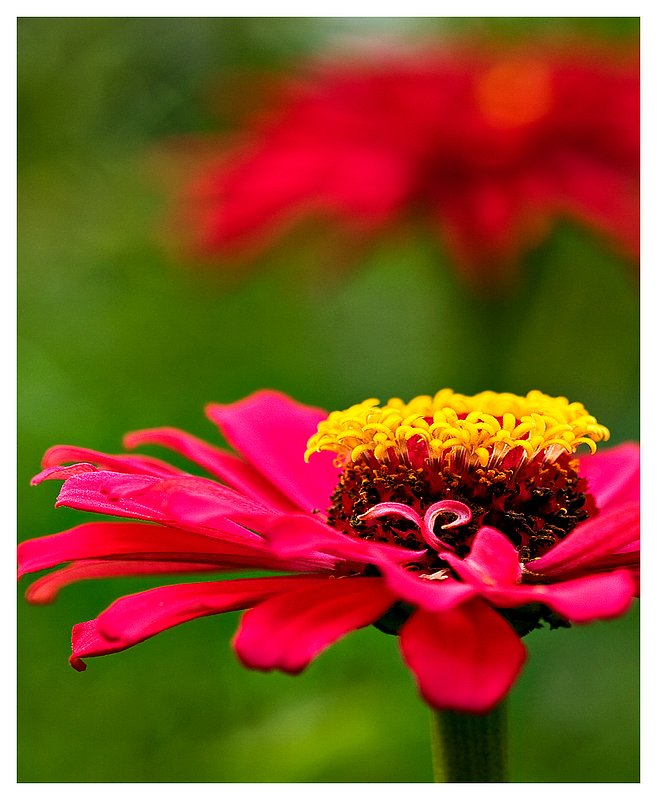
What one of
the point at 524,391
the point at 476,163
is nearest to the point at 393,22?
the point at 476,163

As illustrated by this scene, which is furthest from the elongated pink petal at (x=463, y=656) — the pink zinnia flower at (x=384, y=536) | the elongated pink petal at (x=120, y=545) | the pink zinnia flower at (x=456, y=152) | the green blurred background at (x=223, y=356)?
the pink zinnia flower at (x=456, y=152)

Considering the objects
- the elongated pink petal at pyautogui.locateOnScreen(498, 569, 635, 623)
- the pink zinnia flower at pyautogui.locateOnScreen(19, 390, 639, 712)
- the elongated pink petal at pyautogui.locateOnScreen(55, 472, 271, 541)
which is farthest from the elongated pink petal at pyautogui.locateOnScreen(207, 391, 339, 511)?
the elongated pink petal at pyautogui.locateOnScreen(498, 569, 635, 623)

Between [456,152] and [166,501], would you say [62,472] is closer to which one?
[166,501]

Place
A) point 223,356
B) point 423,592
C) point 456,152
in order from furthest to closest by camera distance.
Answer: point 223,356 < point 456,152 < point 423,592

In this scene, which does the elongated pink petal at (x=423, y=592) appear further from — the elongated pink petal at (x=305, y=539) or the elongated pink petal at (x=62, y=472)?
the elongated pink petal at (x=62, y=472)

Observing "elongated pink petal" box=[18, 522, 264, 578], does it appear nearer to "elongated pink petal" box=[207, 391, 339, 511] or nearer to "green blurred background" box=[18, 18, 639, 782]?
"elongated pink petal" box=[207, 391, 339, 511]

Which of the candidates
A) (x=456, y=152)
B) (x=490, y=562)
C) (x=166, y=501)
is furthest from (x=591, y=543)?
(x=456, y=152)
